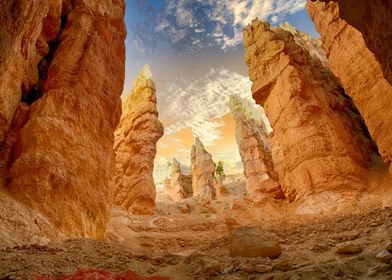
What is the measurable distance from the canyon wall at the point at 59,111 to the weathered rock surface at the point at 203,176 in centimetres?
3763

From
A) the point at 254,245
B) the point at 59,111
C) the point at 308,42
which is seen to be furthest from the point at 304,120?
the point at 59,111

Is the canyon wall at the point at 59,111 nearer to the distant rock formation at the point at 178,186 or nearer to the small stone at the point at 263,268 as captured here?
the small stone at the point at 263,268

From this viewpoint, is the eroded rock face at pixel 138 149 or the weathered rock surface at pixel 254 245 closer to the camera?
the weathered rock surface at pixel 254 245

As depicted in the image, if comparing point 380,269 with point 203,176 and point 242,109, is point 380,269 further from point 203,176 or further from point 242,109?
point 203,176

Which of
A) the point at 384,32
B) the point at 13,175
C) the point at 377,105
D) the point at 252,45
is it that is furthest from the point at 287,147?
the point at 13,175

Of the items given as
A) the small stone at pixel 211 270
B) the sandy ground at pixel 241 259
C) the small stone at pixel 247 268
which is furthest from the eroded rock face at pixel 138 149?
the small stone at pixel 247 268

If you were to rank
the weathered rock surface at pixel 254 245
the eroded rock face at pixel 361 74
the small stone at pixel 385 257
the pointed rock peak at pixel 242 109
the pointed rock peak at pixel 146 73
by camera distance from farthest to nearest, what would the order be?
1. the pointed rock peak at pixel 242 109
2. the pointed rock peak at pixel 146 73
3. the eroded rock face at pixel 361 74
4. the weathered rock surface at pixel 254 245
5. the small stone at pixel 385 257

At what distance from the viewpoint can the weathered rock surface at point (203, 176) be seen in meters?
49.8

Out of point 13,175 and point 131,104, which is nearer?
point 13,175

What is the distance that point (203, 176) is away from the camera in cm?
5134

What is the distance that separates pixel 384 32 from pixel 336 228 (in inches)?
253

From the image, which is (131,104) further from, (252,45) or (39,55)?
(39,55)

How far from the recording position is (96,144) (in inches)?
446

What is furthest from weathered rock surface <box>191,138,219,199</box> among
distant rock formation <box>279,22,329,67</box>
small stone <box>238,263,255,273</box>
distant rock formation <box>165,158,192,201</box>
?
small stone <box>238,263,255,273</box>
